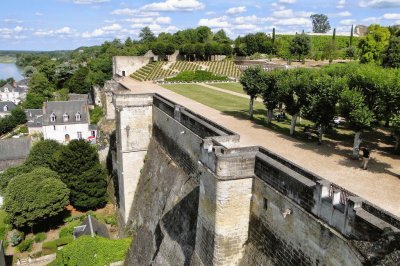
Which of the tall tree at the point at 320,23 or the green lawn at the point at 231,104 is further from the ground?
the tall tree at the point at 320,23

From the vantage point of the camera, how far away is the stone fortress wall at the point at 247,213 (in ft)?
22.4

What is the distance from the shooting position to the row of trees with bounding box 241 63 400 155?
13.1 m

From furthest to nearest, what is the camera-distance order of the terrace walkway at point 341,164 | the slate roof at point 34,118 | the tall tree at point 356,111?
the slate roof at point 34,118 → the tall tree at point 356,111 → the terrace walkway at point 341,164

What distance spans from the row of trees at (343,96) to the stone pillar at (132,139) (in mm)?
7257

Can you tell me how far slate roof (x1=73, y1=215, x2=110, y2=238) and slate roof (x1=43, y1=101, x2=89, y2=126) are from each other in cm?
2890

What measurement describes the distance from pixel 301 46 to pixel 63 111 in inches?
1535

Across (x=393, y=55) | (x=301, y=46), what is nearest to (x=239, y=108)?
(x=393, y=55)

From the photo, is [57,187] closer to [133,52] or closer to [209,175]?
[209,175]

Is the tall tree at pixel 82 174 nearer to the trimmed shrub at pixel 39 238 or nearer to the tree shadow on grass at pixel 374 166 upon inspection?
the trimmed shrub at pixel 39 238

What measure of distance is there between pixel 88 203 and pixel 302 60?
4326cm

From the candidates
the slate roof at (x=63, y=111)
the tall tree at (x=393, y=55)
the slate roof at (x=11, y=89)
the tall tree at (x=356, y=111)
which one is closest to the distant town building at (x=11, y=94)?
the slate roof at (x=11, y=89)

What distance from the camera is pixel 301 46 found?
5772 centimetres

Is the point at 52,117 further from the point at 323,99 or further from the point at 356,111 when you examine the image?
the point at 356,111

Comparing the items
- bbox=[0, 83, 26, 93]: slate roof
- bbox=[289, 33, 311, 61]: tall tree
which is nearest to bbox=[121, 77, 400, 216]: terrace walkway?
bbox=[289, 33, 311, 61]: tall tree
